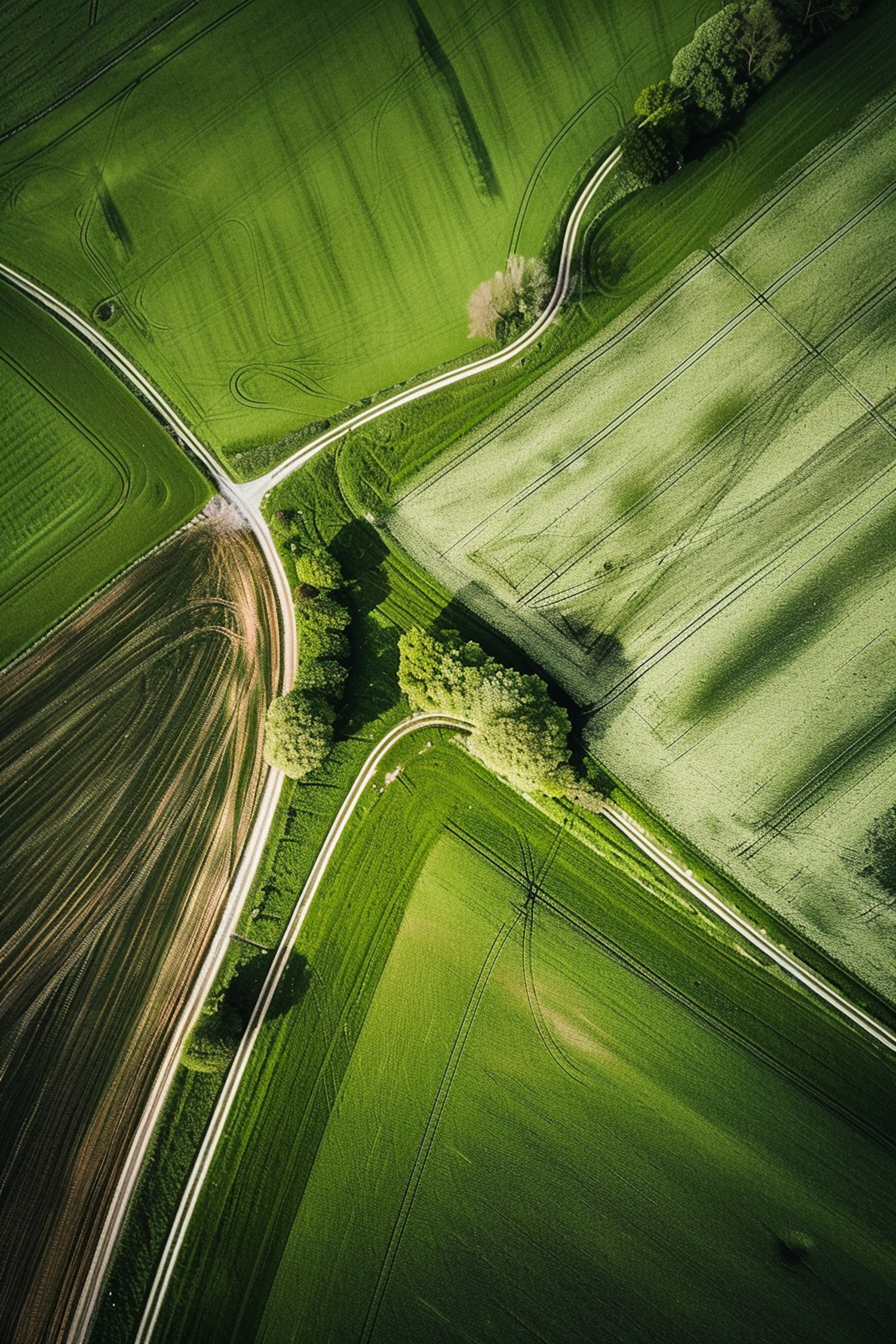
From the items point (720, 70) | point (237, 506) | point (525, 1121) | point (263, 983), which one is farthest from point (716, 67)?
point (525, 1121)

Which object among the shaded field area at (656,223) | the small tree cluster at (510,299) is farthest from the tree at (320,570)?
the small tree cluster at (510,299)

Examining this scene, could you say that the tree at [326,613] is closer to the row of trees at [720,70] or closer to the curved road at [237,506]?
the curved road at [237,506]

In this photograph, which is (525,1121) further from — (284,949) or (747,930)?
(284,949)

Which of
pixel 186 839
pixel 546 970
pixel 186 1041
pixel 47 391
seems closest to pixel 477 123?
pixel 47 391

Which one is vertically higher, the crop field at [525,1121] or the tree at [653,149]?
the tree at [653,149]

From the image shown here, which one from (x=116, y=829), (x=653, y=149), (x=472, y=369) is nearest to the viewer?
(x=653, y=149)

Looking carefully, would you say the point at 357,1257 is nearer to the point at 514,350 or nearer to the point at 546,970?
the point at 546,970
